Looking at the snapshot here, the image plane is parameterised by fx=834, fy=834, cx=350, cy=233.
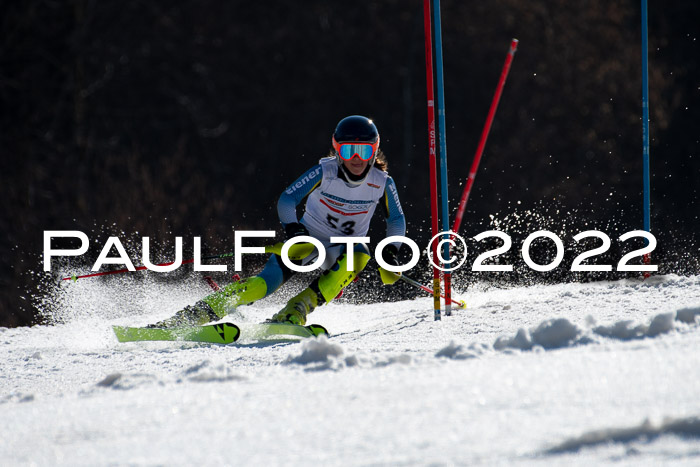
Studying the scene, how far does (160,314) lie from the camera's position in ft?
19.6

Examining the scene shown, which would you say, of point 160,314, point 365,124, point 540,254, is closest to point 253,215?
point 540,254

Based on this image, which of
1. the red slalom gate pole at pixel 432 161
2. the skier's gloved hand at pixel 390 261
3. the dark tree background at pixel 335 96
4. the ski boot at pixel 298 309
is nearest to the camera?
the ski boot at pixel 298 309

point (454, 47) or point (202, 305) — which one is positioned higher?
point (454, 47)

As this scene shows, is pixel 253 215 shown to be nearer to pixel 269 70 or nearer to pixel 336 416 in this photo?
pixel 269 70

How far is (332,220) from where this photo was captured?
16.5 ft

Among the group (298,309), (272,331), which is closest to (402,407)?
(272,331)

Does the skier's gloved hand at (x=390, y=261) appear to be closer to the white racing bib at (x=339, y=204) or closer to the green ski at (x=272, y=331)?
the white racing bib at (x=339, y=204)

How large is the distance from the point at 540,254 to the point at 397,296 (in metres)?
2.11

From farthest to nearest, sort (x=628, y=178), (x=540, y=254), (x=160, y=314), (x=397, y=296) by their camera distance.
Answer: (x=628, y=178), (x=540, y=254), (x=397, y=296), (x=160, y=314)

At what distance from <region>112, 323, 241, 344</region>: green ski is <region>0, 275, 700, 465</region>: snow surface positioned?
0.54 meters

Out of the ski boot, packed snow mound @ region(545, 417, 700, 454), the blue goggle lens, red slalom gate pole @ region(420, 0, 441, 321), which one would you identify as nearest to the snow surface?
packed snow mound @ region(545, 417, 700, 454)

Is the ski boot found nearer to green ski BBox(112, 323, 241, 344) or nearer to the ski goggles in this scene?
green ski BBox(112, 323, 241, 344)

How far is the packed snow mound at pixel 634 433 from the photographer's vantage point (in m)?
1.56

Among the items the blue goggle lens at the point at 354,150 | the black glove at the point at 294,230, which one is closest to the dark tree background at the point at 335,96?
the black glove at the point at 294,230
